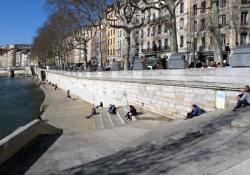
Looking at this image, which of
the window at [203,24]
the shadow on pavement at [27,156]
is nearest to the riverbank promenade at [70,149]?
the shadow on pavement at [27,156]

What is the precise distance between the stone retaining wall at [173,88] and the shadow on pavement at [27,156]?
6773 mm

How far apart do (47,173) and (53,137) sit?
4.61 meters

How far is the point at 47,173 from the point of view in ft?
34.9

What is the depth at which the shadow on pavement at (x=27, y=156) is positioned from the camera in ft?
37.0

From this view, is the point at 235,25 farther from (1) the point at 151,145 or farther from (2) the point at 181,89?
(1) the point at 151,145

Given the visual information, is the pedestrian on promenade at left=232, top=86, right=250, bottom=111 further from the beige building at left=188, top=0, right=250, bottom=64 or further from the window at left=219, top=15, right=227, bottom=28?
the window at left=219, top=15, right=227, bottom=28

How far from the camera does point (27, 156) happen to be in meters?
12.5

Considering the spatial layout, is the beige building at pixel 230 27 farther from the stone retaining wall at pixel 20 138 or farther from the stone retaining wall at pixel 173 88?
the stone retaining wall at pixel 20 138

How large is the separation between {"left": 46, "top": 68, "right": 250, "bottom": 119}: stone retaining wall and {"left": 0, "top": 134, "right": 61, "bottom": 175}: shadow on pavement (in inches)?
267

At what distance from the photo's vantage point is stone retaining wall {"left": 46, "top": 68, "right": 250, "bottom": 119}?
1544 cm

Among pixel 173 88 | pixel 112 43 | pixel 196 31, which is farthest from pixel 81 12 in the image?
pixel 112 43

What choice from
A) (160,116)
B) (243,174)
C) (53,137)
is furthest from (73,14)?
(243,174)

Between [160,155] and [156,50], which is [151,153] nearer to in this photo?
[160,155]

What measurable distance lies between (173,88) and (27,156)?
9781mm
